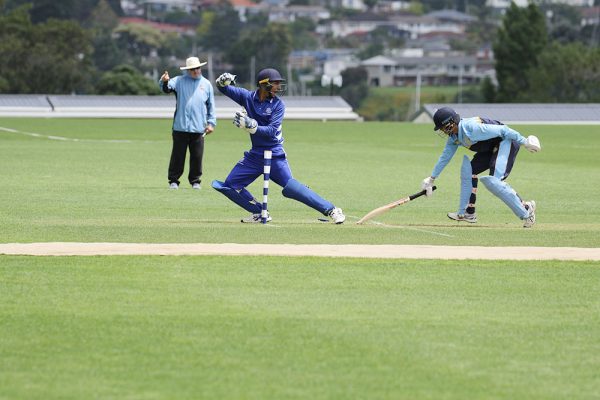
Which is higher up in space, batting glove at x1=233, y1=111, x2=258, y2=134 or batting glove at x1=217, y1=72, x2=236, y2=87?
batting glove at x1=217, y1=72, x2=236, y2=87

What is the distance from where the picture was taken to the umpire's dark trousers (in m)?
→ 26.4

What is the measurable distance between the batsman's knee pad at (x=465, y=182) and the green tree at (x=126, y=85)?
253ft

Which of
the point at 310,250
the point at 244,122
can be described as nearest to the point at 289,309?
the point at 310,250

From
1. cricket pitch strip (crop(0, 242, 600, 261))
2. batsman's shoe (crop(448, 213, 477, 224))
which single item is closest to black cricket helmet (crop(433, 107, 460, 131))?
batsman's shoe (crop(448, 213, 477, 224))

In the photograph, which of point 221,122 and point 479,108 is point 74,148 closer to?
point 221,122

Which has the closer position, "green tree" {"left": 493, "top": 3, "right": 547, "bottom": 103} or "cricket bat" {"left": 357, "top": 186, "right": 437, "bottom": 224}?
"cricket bat" {"left": 357, "top": 186, "right": 437, "bottom": 224}

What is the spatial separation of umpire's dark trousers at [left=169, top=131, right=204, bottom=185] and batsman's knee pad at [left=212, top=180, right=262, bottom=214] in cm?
624

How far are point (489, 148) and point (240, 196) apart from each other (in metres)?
3.35

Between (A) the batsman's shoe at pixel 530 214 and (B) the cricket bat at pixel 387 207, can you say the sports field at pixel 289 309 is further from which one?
(B) the cricket bat at pixel 387 207

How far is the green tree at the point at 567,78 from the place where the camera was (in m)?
103

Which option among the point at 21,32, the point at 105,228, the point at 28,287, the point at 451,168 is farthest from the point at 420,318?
the point at 21,32

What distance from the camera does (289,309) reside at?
42.8ft

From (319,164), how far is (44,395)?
1008 inches

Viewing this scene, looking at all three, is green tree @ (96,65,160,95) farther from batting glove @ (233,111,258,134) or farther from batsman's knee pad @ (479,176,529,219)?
batting glove @ (233,111,258,134)
